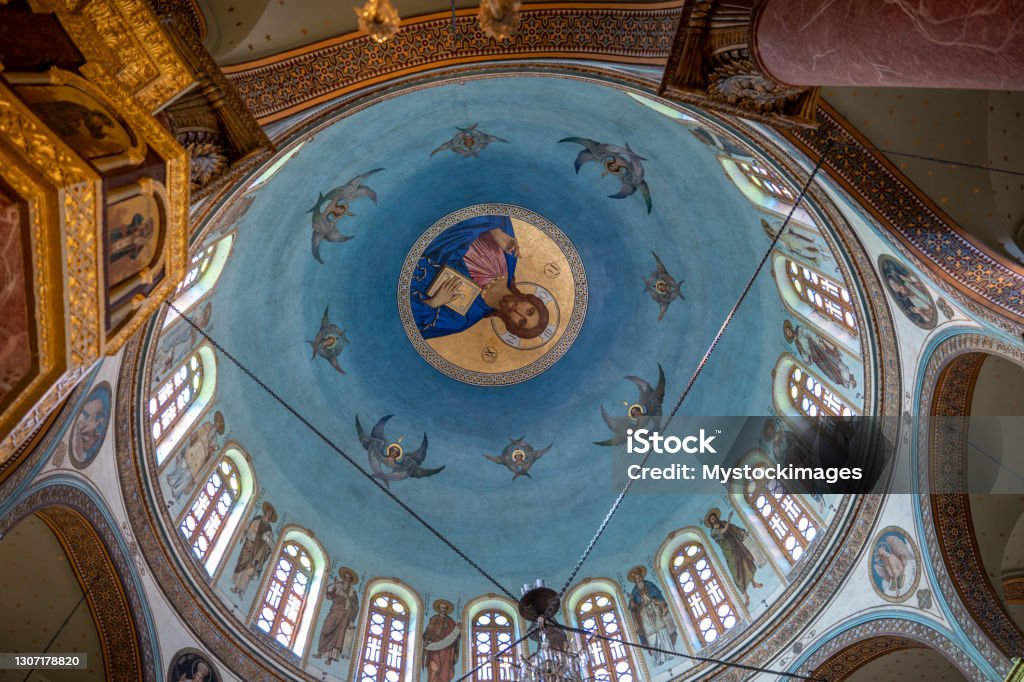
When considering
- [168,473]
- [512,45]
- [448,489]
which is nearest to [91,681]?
[168,473]

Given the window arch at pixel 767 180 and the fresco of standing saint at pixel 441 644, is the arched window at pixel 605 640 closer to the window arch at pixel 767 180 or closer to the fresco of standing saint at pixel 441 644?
the fresco of standing saint at pixel 441 644

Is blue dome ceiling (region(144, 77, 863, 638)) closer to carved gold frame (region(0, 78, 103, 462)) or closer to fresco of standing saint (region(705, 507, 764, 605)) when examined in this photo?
fresco of standing saint (region(705, 507, 764, 605))

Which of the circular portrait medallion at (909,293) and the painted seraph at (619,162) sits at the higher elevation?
the painted seraph at (619,162)

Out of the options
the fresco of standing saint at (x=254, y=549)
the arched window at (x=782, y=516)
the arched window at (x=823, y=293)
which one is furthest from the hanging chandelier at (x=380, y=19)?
the arched window at (x=782, y=516)

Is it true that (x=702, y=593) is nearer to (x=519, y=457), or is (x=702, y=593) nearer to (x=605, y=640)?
(x=605, y=640)

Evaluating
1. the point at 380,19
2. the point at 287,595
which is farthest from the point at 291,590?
the point at 380,19

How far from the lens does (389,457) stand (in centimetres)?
1638

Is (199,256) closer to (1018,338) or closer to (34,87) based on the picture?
(34,87)

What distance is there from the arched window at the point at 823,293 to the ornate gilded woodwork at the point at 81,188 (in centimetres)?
940

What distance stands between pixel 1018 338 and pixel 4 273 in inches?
337

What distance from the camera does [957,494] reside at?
34.7 feet

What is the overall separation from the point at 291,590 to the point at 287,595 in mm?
163

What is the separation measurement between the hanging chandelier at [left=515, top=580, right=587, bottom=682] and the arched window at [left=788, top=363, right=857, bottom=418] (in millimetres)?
5638

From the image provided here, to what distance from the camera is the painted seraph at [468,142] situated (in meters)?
13.9
